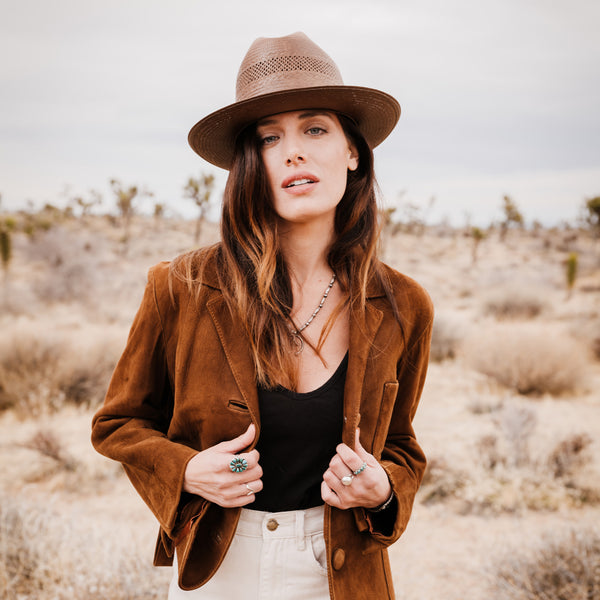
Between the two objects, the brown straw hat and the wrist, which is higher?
the brown straw hat

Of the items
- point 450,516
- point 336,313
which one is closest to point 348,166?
point 336,313

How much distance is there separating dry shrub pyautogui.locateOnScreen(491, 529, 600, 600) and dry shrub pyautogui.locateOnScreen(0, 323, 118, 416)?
580cm

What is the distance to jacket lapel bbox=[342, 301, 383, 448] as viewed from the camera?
5.23 feet

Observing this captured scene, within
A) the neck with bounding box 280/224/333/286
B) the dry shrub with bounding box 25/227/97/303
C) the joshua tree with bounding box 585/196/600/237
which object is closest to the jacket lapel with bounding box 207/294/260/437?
the neck with bounding box 280/224/333/286

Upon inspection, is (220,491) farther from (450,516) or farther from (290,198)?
(450,516)

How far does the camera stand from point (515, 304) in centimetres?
1603

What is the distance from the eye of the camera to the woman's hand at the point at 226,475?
1479 mm

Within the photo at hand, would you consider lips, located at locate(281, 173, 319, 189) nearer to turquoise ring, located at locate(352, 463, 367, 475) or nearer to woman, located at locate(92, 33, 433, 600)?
woman, located at locate(92, 33, 433, 600)

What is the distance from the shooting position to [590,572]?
3381 millimetres

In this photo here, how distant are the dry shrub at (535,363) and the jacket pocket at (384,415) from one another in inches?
314

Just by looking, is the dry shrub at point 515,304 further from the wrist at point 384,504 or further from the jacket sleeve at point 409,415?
the wrist at point 384,504

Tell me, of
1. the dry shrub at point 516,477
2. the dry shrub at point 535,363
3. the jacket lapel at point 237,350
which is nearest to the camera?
the jacket lapel at point 237,350

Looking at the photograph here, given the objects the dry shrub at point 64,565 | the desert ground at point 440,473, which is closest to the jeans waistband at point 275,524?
the desert ground at point 440,473

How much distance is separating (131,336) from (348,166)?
1012 mm
